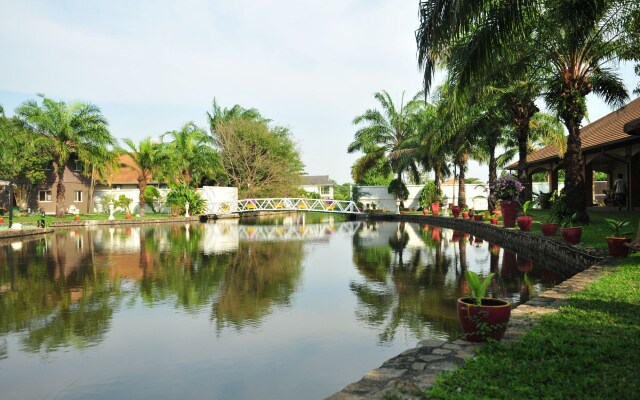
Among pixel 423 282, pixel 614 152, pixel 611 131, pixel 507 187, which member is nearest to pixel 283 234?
pixel 507 187

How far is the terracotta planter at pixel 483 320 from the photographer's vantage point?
4699 mm

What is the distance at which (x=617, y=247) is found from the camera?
9672 millimetres

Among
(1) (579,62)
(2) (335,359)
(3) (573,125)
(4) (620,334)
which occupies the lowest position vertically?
(2) (335,359)

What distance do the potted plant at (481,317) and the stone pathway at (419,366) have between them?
0.35 feet

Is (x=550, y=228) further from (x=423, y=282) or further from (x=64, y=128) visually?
(x=64, y=128)

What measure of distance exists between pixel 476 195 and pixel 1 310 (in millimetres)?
37797

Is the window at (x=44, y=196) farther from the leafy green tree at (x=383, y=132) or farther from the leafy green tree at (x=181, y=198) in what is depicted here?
the leafy green tree at (x=383, y=132)

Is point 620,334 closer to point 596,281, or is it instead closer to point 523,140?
point 596,281

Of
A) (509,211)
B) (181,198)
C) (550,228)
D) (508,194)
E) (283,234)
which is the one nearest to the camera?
(550,228)

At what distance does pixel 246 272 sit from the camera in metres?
11.3

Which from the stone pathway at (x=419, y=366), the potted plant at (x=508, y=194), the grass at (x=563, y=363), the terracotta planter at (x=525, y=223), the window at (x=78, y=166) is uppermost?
the window at (x=78, y=166)

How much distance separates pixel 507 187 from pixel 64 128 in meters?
26.6

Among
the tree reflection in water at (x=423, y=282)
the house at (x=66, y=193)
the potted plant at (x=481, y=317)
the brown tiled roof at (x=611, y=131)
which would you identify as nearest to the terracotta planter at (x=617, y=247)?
the tree reflection in water at (x=423, y=282)

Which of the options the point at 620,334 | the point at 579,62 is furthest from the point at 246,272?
the point at 579,62
